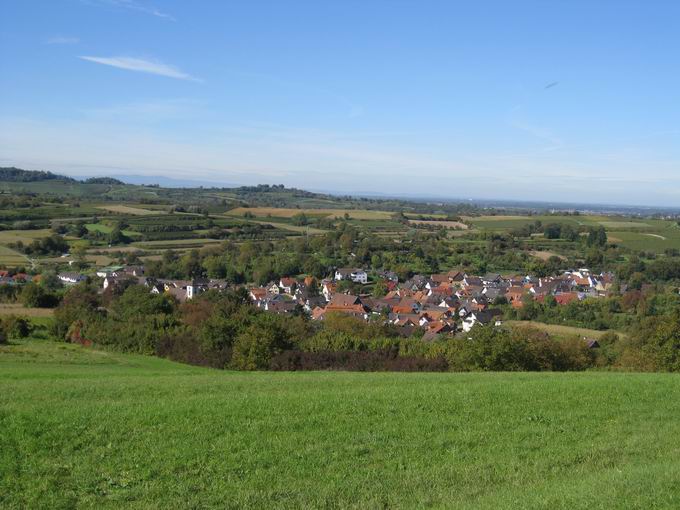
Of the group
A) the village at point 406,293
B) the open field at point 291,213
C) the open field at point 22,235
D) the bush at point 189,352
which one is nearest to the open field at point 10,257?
the open field at point 22,235

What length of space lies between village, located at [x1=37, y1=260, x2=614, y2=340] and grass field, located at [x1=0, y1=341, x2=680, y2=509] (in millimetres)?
39746

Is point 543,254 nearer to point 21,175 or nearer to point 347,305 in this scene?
point 347,305

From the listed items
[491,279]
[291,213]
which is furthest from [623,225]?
[291,213]

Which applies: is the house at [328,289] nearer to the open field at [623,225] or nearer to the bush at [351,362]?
the bush at [351,362]

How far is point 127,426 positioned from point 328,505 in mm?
4159

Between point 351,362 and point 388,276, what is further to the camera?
point 388,276

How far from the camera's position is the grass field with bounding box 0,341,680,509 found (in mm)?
8227

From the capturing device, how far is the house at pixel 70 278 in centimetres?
6705

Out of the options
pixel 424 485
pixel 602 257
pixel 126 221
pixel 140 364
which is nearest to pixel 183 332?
pixel 140 364

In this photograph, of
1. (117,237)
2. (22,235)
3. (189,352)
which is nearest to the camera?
(189,352)

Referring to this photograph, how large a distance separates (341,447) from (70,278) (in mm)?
64572

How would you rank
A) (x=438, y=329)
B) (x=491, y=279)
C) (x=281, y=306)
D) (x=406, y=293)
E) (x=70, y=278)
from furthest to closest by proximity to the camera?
(x=491, y=279)
(x=406, y=293)
(x=70, y=278)
(x=281, y=306)
(x=438, y=329)

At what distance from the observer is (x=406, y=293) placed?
245 ft

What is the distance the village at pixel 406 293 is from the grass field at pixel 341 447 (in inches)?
1565
